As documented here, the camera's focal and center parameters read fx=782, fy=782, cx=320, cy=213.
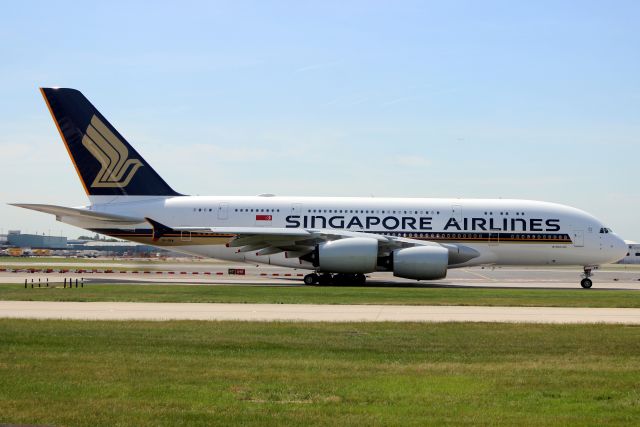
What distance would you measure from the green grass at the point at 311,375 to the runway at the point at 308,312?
196 centimetres

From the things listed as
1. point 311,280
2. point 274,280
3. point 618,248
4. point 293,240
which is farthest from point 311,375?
point 618,248

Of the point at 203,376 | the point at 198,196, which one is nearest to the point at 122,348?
the point at 203,376

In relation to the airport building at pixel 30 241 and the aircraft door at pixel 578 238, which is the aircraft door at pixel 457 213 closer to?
the aircraft door at pixel 578 238

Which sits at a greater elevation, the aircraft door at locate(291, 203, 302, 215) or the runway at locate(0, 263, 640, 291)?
the aircraft door at locate(291, 203, 302, 215)

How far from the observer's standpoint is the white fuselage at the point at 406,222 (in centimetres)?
3588

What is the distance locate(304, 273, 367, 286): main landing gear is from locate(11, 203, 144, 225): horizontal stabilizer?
8195 millimetres

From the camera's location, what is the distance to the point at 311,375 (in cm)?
1072

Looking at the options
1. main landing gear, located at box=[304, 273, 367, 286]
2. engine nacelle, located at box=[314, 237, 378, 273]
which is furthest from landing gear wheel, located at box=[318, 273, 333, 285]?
engine nacelle, located at box=[314, 237, 378, 273]

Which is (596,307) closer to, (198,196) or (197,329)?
(197,329)

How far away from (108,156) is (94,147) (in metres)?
0.75

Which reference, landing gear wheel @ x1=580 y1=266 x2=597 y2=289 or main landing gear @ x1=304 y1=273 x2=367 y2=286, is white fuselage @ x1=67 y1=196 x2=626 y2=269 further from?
main landing gear @ x1=304 y1=273 x2=367 y2=286

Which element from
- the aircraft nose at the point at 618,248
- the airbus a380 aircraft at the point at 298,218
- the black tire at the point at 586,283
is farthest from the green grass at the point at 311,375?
the aircraft nose at the point at 618,248

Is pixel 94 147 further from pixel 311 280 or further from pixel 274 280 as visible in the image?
pixel 311 280

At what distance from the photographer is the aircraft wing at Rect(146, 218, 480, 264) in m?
32.9
